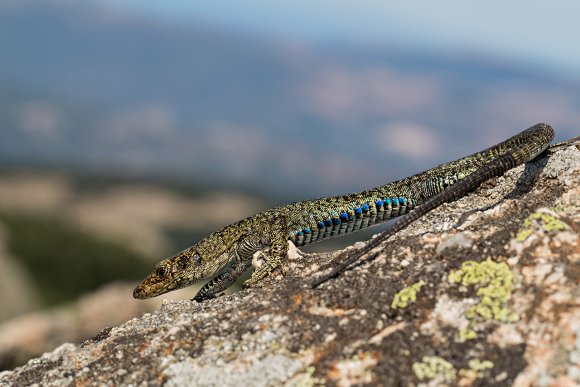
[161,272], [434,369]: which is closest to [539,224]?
[434,369]

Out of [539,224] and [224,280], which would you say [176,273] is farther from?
[539,224]

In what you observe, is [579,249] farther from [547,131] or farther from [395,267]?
[547,131]

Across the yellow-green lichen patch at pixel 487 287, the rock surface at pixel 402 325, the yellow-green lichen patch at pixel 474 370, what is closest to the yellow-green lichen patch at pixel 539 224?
the rock surface at pixel 402 325

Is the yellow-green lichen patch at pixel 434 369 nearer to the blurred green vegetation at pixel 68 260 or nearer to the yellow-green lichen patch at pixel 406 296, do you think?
the yellow-green lichen patch at pixel 406 296

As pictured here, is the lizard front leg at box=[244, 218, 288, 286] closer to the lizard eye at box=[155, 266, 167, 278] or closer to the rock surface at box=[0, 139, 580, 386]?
the rock surface at box=[0, 139, 580, 386]

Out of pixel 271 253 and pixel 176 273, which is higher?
pixel 176 273

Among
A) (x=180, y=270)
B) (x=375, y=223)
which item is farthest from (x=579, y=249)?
(x=180, y=270)
